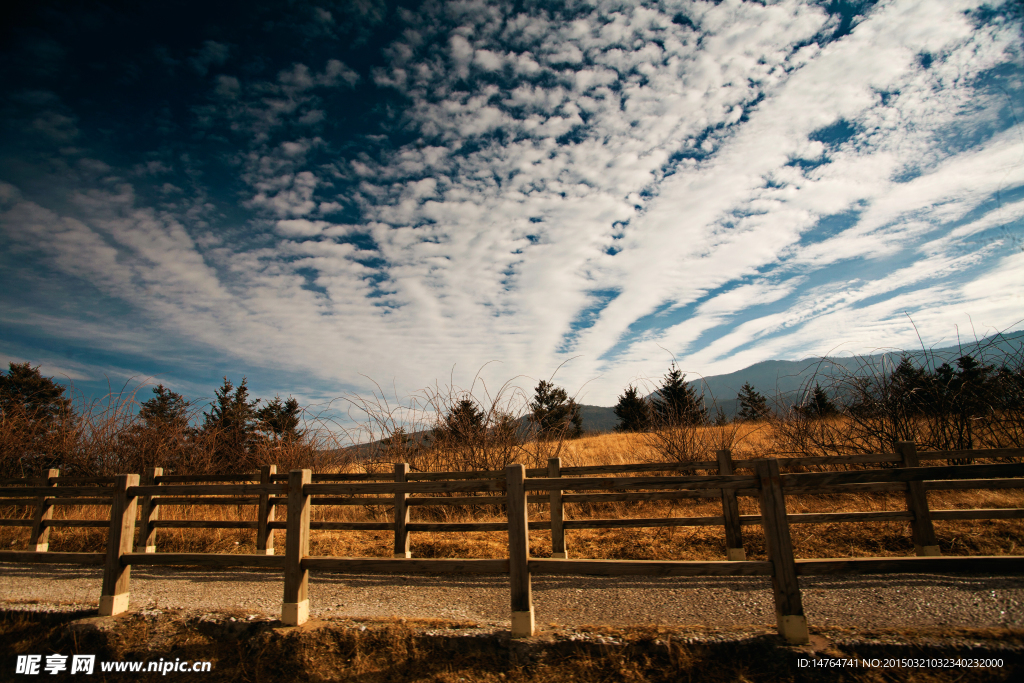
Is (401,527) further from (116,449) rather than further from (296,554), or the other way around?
(116,449)

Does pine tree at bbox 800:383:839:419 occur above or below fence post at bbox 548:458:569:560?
above

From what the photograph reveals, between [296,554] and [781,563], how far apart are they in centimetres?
401

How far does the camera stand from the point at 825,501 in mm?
8430

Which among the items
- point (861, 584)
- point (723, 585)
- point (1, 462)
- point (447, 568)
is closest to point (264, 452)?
point (1, 462)

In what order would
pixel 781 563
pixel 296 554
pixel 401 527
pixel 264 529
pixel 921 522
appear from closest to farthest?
pixel 781 563, pixel 296 554, pixel 921 522, pixel 401 527, pixel 264 529

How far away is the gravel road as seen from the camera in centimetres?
381

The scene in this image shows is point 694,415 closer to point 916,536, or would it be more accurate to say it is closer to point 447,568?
point 916,536

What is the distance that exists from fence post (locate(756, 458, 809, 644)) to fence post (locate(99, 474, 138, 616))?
593 centimetres

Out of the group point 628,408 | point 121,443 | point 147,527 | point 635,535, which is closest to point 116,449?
point 121,443

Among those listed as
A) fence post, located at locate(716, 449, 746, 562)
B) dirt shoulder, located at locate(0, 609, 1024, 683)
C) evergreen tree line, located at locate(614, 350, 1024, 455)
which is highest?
evergreen tree line, located at locate(614, 350, 1024, 455)

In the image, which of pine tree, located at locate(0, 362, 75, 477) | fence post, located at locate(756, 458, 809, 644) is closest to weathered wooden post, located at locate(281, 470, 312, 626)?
fence post, located at locate(756, 458, 809, 644)

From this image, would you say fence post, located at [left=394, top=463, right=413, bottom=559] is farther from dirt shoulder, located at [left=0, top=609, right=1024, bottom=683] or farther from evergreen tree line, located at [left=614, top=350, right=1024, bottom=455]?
evergreen tree line, located at [left=614, top=350, right=1024, bottom=455]

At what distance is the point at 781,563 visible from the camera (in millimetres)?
3309

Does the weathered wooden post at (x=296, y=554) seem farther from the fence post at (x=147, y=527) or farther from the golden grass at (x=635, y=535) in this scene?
the fence post at (x=147, y=527)
